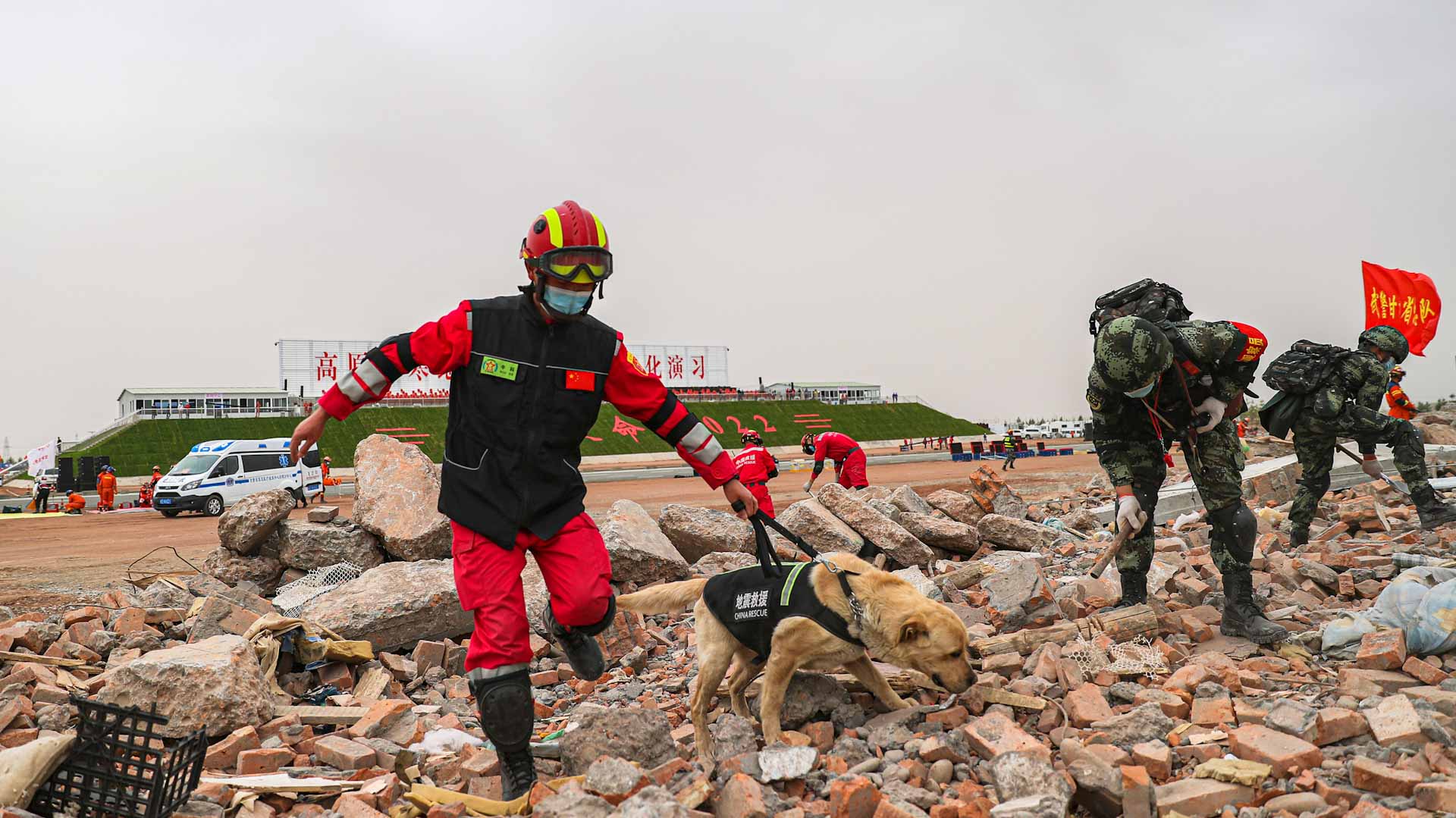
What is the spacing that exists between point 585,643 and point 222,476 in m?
21.4

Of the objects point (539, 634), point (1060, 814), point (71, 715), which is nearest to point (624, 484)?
point (539, 634)

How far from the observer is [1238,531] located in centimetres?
489

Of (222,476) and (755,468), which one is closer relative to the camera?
(755,468)

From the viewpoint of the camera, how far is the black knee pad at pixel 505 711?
334 cm

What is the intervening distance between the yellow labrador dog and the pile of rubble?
15 cm

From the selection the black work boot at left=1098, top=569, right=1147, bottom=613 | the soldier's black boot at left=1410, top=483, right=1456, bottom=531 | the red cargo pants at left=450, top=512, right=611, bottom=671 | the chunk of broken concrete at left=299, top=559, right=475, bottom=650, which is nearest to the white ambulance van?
the chunk of broken concrete at left=299, top=559, right=475, bottom=650

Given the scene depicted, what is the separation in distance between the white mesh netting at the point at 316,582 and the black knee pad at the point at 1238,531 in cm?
655

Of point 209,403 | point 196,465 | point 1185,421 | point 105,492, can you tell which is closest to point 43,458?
point 105,492

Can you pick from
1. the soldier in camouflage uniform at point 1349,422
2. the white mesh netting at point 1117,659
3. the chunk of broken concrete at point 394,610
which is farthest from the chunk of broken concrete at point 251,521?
the soldier in camouflage uniform at point 1349,422

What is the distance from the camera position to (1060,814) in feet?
8.75

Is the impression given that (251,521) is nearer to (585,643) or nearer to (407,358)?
(407,358)

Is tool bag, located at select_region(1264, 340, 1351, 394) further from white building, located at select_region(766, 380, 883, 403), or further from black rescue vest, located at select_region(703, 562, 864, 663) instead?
white building, located at select_region(766, 380, 883, 403)

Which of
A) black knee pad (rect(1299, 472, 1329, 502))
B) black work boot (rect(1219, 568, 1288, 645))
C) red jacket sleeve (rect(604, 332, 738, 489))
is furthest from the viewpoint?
black knee pad (rect(1299, 472, 1329, 502))

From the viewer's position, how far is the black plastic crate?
294 centimetres
